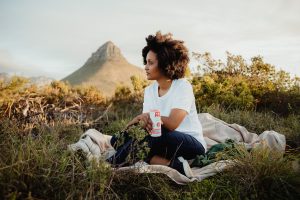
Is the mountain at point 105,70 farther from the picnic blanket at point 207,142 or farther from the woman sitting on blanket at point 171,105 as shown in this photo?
the woman sitting on blanket at point 171,105

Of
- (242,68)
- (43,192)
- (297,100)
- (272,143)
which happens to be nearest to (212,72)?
(242,68)

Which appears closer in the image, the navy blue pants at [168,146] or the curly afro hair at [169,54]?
the navy blue pants at [168,146]

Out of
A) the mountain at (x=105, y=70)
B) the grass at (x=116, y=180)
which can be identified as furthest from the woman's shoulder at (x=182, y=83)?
the mountain at (x=105, y=70)

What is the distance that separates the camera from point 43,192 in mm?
2232

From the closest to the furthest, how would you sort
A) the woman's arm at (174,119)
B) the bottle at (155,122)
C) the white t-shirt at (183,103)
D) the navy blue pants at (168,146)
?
the bottle at (155,122) < the navy blue pants at (168,146) < the woman's arm at (174,119) < the white t-shirt at (183,103)

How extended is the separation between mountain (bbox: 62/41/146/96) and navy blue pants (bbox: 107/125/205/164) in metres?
27.5

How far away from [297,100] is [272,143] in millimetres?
3971

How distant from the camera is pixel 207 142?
4543 mm

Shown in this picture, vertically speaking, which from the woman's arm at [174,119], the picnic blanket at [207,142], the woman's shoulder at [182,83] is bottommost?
the picnic blanket at [207,142]

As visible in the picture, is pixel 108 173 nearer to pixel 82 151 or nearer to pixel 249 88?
pixel 82 151

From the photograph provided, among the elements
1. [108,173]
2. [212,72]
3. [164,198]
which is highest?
[212,72]

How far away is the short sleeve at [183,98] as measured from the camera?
3.56 metres

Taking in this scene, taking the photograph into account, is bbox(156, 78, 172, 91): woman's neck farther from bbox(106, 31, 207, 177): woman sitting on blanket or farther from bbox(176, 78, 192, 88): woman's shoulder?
bbox(176, 78, 192, 88): woman's shoulder

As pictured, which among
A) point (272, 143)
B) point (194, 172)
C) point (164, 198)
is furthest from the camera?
point (272, 143)
